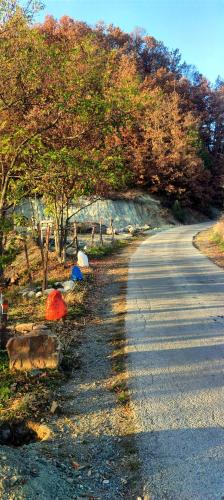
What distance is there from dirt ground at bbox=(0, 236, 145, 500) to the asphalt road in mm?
198

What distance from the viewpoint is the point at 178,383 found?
654 cm

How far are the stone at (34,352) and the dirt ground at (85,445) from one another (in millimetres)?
438

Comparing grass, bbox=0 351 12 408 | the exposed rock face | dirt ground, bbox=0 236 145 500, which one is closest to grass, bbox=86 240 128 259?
the exposed rock face

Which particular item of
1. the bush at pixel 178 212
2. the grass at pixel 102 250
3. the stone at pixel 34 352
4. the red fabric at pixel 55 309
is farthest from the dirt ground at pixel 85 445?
the bush at pixel 178 212

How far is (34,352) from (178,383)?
2314 millimetres

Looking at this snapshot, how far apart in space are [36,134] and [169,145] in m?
37.5

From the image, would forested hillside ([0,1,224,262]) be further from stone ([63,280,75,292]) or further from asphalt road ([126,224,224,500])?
asphalt road ([126,224,224,500])

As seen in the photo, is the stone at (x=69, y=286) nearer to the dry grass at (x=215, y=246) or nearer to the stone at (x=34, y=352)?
the stone at (x=34, y=352)

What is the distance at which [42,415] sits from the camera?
18.9ft

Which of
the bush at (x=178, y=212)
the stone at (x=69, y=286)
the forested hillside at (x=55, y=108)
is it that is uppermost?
the forested hillside at (x=55, y=108)

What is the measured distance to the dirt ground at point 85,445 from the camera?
3.94 metres

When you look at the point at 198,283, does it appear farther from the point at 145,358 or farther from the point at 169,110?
the point at 169,110

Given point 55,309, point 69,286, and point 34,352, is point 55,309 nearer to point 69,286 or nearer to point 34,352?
point 34,352

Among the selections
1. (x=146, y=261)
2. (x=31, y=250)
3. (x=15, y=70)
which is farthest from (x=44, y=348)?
(x=31, y=250)
